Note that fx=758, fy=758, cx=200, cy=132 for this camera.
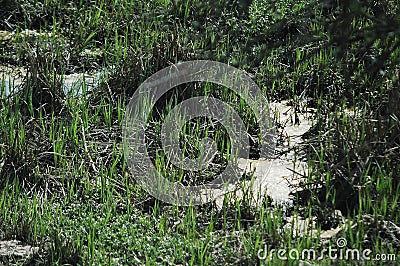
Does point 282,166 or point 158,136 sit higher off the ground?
point 158,136

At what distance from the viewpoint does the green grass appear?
3.90 meters

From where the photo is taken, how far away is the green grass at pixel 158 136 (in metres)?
3.90

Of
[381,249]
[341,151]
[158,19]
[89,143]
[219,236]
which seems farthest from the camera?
[158,19]

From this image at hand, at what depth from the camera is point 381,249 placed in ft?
11.8

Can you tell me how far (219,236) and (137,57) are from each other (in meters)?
1.95

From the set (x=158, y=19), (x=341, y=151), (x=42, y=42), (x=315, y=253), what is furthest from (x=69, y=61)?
(x=315, y=253)

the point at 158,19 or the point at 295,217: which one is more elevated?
the point at 158,19

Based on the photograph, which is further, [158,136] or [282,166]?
[158,136]

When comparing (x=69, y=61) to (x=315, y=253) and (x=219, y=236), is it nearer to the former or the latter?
(x=219, y=236)

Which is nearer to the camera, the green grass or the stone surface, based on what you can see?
the green grass

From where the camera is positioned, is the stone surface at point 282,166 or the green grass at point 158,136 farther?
the stone surface at point 282,166

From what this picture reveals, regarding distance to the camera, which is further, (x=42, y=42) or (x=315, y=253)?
(x=42, y=42)

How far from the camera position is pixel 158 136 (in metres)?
4.97

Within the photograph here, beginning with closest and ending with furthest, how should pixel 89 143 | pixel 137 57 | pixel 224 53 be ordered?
pixel 89 143
pixel 137 57
pixel 224 53
